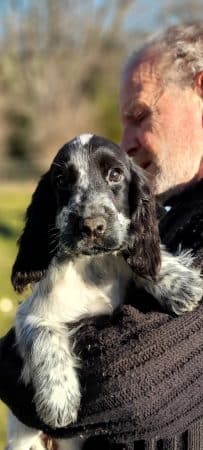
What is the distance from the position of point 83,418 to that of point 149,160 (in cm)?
138

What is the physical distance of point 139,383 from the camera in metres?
2.62

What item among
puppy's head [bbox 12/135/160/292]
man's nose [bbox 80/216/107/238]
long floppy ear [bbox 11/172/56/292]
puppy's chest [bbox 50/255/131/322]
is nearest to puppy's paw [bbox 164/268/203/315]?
puppy's head [bbox 12/135/160/292]

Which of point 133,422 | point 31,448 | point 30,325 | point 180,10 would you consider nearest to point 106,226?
point 30,325

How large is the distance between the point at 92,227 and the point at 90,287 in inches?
14.2

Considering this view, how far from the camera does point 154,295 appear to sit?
296cm

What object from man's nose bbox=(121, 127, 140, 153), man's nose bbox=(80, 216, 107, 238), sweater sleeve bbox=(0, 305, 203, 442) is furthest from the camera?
man's nose bbox=(121, 127, 140, 153)

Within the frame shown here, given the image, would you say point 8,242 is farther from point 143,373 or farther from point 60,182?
point 143,373

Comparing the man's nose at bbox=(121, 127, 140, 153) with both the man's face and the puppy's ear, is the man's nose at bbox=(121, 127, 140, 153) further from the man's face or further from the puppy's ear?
the puppy's ear

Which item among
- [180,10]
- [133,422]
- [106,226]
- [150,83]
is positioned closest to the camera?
[133,422]

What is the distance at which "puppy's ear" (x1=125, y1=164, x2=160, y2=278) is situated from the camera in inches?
117

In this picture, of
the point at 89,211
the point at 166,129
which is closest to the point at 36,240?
the point at 89,211

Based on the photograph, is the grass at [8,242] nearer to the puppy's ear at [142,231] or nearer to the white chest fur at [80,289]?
the white chest fur at [80,289]

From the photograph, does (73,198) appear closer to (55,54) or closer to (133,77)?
(133,77)

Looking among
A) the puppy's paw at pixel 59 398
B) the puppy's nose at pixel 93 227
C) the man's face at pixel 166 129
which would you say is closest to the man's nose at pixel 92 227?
the puppy's nose at pixel 93 227
